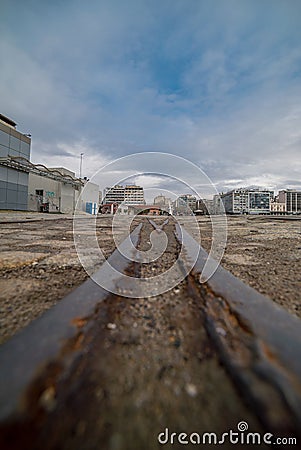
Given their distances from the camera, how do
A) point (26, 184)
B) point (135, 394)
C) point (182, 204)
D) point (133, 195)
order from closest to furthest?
point (135, 394) → point (133, 195) → point (182, 204) → point (26, 184)

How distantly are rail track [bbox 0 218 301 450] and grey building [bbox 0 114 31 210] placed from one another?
1894cm

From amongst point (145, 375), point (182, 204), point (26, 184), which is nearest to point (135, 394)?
point (145, 375)

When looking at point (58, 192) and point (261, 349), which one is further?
point (58, 192)

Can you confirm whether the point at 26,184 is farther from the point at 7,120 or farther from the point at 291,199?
the point at 291,199

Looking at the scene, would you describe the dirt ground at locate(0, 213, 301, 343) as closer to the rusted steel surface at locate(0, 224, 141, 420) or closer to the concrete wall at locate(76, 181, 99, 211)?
the rusted steel surface at locate(0, 224, 141, 420)

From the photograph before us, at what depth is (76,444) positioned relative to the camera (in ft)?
1.09

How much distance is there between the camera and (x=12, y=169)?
17859mm

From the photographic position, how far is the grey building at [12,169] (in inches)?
673

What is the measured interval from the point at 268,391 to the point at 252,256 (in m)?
1.59

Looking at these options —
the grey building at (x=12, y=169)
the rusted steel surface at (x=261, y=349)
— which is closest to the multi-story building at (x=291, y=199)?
the grey building at (x=12, y=169)

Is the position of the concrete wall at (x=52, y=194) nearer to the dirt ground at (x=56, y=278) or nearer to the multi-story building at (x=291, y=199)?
the dirt ground at (x=56, y=278)

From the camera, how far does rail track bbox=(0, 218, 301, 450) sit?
1.16 ft

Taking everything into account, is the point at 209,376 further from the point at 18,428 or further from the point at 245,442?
the point at 18,428

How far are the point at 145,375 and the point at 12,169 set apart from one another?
69.3 feet
